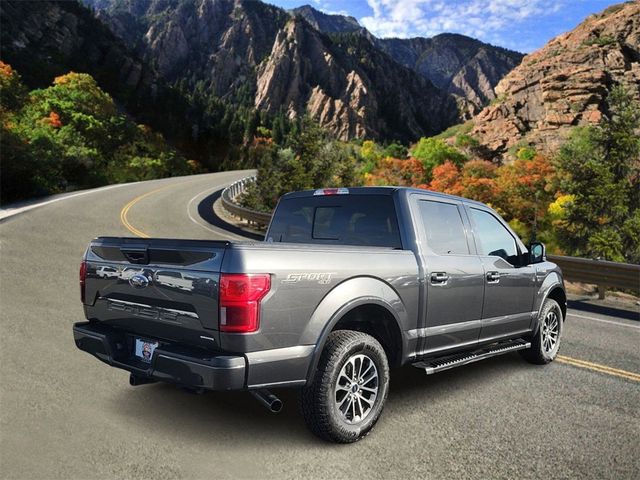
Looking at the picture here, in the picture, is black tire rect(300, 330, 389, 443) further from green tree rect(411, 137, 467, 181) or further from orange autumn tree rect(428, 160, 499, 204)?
green tree rect(411, 137, 467, 181)

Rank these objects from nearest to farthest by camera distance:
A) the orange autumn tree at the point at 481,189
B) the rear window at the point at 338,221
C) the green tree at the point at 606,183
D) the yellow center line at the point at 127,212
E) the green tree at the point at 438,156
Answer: the rear window at the point at 338,221, the yellow center line at the point at 127,212, the green tree at the point at 606,183, the orange autumn tree at the point at 481,189, the green tree at the point at 438,156

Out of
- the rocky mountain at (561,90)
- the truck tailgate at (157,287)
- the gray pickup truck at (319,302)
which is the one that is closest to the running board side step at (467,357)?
the gray pickup truck at (319,302)

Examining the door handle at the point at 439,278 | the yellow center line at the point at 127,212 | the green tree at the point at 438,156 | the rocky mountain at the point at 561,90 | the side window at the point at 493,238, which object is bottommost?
the yellow center line at the point at 127,212

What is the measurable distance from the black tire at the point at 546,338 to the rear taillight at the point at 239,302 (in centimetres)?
387

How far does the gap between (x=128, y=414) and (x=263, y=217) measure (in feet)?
48.3

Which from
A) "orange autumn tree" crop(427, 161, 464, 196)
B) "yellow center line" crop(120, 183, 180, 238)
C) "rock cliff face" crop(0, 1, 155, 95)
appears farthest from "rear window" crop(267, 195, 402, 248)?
"rock cliff face" crop(0, 1, 155, 95)

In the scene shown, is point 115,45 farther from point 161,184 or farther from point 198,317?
point 198,317

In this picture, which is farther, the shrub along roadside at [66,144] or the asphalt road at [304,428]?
the shrub along roadside at [66,144]

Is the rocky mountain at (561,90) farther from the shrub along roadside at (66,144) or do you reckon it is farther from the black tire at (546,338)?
the black tire at (546,338)

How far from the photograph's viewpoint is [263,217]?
60.2 feet

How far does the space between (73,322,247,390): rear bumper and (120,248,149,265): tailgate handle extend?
59 centimetres

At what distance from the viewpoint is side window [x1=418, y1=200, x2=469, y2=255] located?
4363mm

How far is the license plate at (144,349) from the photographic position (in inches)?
132

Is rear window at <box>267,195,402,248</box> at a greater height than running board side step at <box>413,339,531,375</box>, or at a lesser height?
greater
